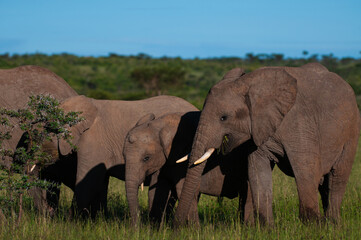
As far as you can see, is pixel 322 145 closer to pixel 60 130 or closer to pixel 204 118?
pixel 204 118

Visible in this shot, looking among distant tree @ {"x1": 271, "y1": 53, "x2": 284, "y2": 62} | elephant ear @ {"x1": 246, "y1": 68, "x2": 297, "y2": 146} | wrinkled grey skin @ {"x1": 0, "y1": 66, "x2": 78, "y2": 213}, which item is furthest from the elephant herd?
distant tree @ {"x1": 271, "y1": 53, "x2": 284, "y2": 62}

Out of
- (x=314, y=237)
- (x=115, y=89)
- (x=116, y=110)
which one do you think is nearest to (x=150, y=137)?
(x=116, y=110)

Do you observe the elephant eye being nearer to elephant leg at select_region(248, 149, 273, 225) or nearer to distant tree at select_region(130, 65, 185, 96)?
elephant leg at select_region(248, 149, 273, 225)

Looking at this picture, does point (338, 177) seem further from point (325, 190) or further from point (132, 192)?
point (132, 192)

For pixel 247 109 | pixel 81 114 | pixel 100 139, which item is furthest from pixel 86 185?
pixel 247 109

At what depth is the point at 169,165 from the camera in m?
6.51

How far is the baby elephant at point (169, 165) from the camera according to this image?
618 centimetres

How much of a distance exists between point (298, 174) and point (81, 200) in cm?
283

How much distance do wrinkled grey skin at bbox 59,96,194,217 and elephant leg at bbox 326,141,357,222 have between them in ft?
6.88

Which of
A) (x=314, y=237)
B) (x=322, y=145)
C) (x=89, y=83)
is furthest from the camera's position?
Result: (x=89, y=83)

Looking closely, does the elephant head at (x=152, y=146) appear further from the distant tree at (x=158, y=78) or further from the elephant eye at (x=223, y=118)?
the distant tree at (x=158, y=78)

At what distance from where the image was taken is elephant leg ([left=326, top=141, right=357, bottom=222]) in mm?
6247

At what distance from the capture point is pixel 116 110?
7.55m

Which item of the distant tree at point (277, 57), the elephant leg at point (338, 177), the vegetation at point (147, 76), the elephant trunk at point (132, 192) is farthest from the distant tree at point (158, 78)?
the elephant trunk at point (132, 192)
